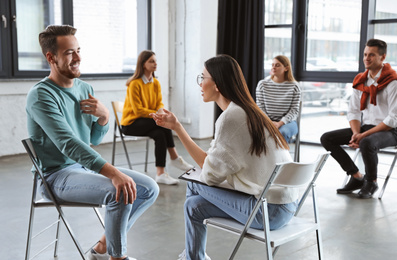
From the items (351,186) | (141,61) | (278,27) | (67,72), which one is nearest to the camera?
(67,72)

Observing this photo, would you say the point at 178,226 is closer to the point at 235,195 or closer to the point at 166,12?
the point at 235,195

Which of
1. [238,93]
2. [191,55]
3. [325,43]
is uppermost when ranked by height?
[325,43]

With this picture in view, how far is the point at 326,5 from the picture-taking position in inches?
242

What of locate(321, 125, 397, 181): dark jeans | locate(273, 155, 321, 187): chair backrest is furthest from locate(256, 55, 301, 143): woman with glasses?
locate(273, 155, 321, 187): chair backrest

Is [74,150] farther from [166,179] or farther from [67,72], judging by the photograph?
[166,179]

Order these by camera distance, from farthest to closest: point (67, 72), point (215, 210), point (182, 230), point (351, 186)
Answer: point (351, 186)
point (182, 230)
point (67, 72)
point (215, 210)

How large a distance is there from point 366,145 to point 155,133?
71.7 inches

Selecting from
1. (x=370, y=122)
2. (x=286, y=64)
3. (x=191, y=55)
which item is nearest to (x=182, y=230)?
(x=370, y=122)

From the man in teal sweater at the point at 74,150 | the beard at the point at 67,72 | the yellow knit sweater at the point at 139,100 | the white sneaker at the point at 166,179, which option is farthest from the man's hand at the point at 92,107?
the yellow knit sweater at the point at 139,100

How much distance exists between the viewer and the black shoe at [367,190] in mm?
3871

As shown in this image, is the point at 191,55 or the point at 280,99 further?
the point at 191,55

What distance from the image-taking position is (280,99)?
476 centimetres

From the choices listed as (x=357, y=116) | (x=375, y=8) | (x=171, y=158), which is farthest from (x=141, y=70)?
(x=375, y=8)

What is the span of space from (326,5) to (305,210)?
3499mm
